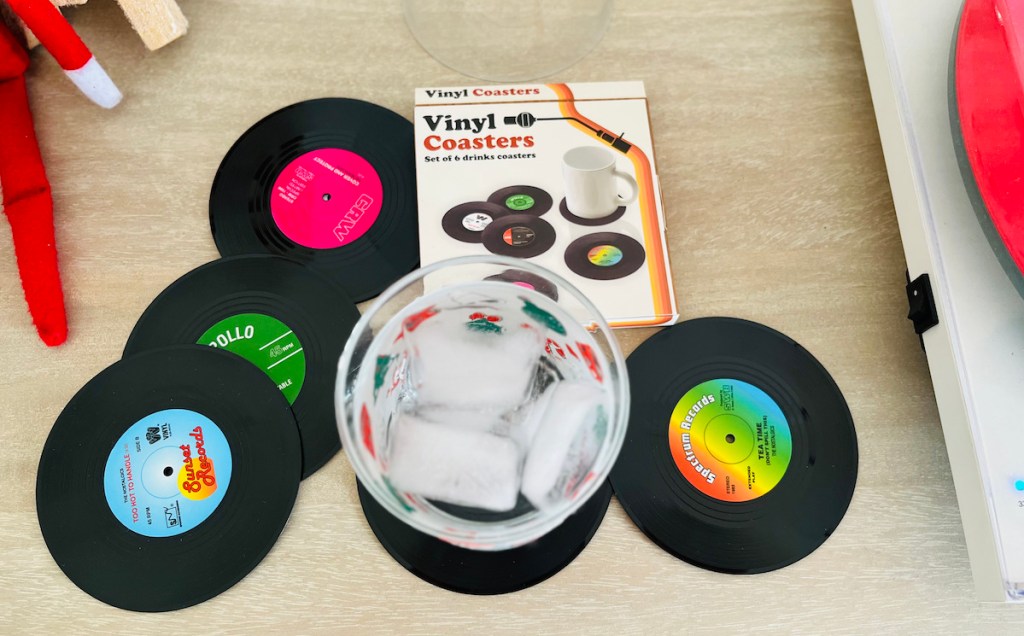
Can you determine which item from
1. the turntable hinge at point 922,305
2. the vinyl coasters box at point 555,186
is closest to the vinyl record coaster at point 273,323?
the vinyl coasters box at point 555,186

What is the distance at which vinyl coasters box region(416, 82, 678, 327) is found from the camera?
2.42 feet

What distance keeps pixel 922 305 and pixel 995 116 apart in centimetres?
17

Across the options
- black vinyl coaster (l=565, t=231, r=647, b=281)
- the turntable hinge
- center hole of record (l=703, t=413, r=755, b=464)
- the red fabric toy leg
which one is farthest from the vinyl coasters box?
the red fabric toy leg

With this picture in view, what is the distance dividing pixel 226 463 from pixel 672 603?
42cm

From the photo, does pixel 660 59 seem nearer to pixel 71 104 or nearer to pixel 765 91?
→ pixel 765 91

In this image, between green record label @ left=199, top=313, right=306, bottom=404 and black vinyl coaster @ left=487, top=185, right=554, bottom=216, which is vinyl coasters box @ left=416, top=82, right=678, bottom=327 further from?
green record label @ left=199, top=313, right=306, bottom=404

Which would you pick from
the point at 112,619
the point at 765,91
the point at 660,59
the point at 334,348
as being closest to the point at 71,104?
the point at 334,348

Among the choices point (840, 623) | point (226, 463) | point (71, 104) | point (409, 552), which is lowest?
point (840, 623)

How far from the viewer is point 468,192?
30.0 inches

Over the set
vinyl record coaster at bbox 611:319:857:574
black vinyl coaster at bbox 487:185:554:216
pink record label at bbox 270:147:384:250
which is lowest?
vinyl record coaster at bbox 611:319:857:574

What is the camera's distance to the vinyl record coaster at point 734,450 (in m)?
0.68

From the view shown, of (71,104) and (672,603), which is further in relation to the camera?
(71,104)

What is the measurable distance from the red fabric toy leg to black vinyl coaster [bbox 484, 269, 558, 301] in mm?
425

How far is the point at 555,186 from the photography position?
0.77 m
